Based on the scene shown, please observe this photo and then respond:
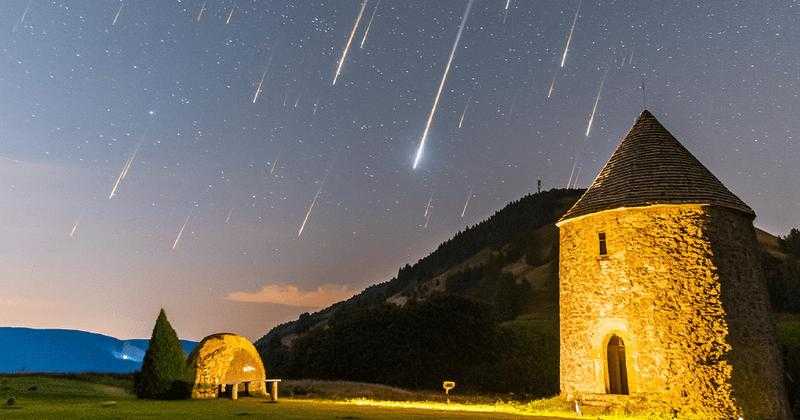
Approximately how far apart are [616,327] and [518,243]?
3821 inches

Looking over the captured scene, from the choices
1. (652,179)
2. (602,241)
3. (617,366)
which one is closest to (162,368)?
(617,366)

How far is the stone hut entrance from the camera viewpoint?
22.4 meters

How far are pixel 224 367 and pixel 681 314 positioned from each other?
18.9m

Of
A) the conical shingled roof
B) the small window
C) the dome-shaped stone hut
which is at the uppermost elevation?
the conical shingled roof

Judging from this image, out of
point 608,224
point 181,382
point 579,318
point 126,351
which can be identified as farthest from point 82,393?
point 126,351

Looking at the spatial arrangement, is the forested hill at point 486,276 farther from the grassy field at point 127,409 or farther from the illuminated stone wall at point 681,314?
the illuminated stone wall at point 681,314

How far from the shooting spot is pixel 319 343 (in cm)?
4444

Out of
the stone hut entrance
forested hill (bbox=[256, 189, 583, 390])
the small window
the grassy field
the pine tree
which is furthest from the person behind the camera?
forested hill (bbox=[256, 189, 583, 390])

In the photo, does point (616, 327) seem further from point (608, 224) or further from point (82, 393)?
point (82, 393)

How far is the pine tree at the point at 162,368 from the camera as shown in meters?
23.3

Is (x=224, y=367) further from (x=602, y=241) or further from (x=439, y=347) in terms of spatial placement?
(x=439, y=347)

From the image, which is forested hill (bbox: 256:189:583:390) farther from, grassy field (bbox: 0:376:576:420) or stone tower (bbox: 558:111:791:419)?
stone tower (bbox: 558:111:791:419)

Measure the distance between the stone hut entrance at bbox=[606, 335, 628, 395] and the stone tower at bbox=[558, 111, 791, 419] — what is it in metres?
0.04

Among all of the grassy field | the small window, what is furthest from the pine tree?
the small window
